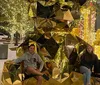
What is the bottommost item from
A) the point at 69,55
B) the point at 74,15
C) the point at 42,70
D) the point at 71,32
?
the point at 42,70

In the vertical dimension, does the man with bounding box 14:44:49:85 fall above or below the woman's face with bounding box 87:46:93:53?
below

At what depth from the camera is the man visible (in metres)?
3.79

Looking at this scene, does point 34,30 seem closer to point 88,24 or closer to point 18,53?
point 18,53

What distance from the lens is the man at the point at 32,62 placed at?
3789 mm

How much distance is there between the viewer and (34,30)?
4094 millimetres

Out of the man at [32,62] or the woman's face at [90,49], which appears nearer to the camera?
the man at [32,62]

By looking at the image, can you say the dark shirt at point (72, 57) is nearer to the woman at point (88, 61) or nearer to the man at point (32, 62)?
the woman at point (88, 61)

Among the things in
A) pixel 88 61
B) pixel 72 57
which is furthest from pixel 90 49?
pixel 72 57

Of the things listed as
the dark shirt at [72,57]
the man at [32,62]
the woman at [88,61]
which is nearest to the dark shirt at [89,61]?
the woman at [88,61]

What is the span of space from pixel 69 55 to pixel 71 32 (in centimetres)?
42

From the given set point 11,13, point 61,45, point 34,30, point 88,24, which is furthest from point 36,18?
point 11,13

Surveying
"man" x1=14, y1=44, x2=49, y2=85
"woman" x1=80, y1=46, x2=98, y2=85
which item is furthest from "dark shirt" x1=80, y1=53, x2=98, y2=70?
"man" x1=14, y1=44, x2=49, y2=85

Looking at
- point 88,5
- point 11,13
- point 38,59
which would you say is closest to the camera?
point 38,59

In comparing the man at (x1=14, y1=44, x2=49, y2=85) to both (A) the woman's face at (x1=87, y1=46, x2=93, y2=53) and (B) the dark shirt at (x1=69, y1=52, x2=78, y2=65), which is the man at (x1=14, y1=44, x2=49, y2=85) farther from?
(A) the woman's face at (x1=87, y1=46, x2=93, y2=53)
